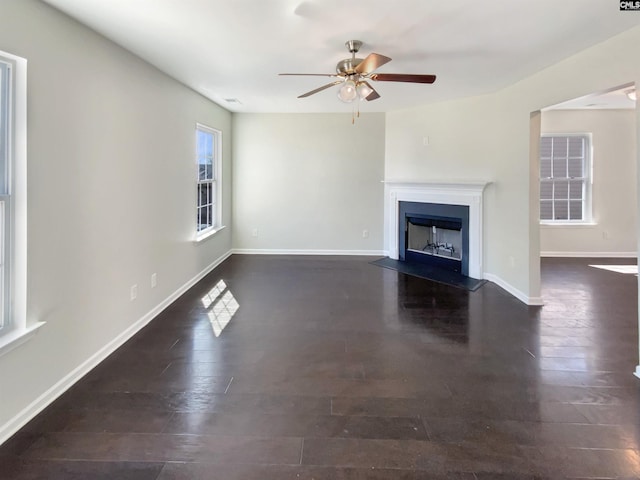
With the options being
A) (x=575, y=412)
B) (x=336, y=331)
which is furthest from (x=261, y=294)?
(x=575, y=412)

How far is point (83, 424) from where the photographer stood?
211cm

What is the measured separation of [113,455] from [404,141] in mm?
5613

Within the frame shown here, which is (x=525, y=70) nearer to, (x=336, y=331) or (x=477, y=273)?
(x=477, y=273)

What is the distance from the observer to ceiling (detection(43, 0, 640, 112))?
2.45 meters

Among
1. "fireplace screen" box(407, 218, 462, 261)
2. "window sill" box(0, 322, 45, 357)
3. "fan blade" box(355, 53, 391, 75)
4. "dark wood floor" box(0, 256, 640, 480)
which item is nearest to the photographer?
"dark wood floor" box(0, 256, 640, 480)

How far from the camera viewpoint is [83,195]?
2648mm

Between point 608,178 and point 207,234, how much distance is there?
6406 millimetres

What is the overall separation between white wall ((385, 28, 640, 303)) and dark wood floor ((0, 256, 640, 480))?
2.49ft

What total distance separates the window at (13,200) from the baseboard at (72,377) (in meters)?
0.40

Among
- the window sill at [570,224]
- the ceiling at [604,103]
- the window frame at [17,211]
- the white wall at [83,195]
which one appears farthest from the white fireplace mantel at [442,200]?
the window frame at [17,211]

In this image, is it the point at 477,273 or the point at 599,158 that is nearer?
the point at 477,273

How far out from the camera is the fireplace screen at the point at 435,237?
582cm

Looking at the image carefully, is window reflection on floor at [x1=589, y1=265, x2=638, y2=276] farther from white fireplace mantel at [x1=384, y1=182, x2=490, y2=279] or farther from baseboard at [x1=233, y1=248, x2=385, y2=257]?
baseboard at [x1=233, y1=248, x2=385, y2=257]

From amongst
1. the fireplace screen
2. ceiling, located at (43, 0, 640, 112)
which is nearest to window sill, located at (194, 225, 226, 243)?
ceiling, located at (43, 0, 640, 112)
